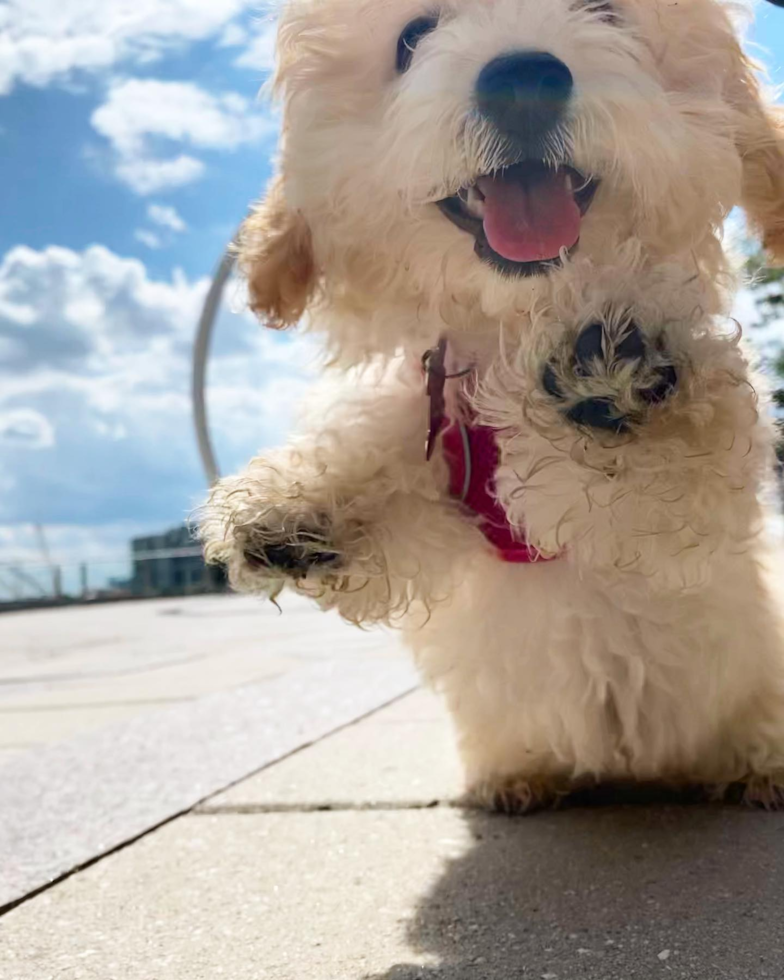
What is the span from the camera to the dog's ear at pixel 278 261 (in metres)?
2.12

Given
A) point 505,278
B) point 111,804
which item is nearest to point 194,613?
point 111,804

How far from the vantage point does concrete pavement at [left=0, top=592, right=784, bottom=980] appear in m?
1.30

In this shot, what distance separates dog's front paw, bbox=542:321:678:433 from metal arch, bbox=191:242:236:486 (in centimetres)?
883

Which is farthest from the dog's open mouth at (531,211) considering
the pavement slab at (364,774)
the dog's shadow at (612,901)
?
the pavement slab at (364,774)

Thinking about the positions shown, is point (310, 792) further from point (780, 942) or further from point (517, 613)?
point (780, 942)

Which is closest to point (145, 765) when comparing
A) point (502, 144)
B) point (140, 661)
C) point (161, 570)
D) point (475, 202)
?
point (475, 202)

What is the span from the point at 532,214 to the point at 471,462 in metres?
0.46

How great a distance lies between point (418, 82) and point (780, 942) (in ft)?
4.21

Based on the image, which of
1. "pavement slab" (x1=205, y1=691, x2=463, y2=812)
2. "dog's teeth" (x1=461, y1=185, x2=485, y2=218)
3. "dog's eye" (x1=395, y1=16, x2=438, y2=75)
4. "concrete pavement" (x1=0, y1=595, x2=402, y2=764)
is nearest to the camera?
"dog's teeth" (x1=461, y1=185, x2=485, y2=218)

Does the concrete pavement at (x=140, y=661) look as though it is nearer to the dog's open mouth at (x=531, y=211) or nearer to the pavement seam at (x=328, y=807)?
the pavement seam at (x=328, y=807)

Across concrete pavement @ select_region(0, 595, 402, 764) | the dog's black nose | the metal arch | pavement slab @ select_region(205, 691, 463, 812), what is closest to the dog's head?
the dog's black nose

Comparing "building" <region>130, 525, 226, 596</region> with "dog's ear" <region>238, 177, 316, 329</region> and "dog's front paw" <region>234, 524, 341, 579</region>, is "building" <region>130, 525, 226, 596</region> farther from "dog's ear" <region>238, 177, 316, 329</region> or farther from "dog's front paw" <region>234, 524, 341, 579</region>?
"dog's front paw" <region>234, 524, 341, 579</region>

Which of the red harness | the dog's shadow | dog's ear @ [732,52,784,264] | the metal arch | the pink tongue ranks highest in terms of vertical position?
the metal arch

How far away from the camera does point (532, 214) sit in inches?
67.2
